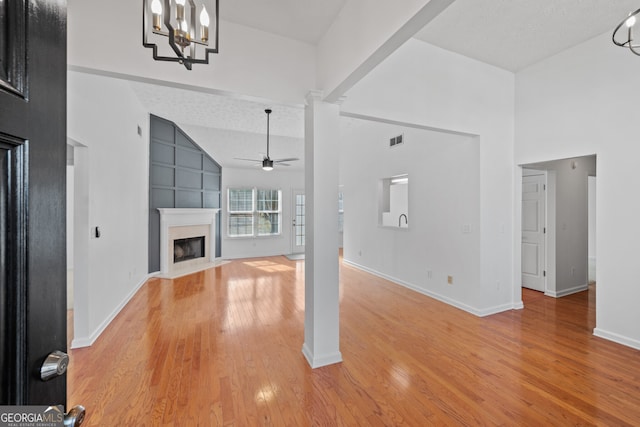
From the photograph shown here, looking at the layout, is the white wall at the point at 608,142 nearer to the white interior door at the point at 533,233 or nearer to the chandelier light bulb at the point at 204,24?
the white interior door at the point at 533,233

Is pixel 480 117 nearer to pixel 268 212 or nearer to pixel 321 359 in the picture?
pixel 321 359

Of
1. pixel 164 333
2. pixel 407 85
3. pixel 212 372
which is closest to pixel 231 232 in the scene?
pixel 164 333

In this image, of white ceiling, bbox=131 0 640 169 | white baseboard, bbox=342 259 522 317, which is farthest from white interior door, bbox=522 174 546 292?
white ceiling, bbox=131 0 640 169

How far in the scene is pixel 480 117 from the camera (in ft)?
11.8

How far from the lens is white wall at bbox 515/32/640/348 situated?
286 cm

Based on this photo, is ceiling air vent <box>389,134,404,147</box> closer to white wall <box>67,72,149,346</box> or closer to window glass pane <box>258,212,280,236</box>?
white wall <box>67,72,149,346</box>

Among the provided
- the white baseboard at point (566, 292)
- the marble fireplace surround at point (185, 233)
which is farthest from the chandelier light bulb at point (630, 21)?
the marble fireplace surround at point (185, 233)

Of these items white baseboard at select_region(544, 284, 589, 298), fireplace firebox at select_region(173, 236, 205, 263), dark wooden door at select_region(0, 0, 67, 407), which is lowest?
white baseboard at select_region(544, 284, 589, 298)

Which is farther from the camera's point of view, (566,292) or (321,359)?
(566,292)

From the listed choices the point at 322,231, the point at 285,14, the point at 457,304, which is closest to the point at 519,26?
the point at 285,14

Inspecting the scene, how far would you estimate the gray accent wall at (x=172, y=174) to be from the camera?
529 cm

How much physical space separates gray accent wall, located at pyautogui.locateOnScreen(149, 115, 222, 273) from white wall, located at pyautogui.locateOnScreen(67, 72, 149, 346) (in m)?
0.59

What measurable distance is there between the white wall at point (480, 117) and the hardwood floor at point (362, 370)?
17.0 inches

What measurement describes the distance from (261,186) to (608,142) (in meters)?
7.33
